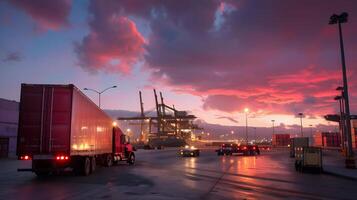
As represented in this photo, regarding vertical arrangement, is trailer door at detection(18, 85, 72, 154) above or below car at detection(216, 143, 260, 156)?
above

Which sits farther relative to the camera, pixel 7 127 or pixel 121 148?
pixel 7 127

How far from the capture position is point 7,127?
149ft

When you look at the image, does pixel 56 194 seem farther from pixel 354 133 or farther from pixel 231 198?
pixel 354 133

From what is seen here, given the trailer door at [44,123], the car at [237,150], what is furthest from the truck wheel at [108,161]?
the car at [237,150]

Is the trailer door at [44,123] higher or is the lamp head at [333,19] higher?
the lamp head at [333,19]

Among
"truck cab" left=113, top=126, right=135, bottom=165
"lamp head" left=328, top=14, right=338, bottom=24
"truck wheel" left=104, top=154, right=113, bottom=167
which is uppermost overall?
"lamp head" left=328, top=14, right=338, bottom=24

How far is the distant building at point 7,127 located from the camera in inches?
1751

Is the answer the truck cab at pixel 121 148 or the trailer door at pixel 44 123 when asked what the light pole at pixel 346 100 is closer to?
the truck cab at pixel 121 148

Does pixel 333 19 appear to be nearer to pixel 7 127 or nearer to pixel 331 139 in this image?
pixel 7 127

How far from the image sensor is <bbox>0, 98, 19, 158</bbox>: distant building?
4447cm

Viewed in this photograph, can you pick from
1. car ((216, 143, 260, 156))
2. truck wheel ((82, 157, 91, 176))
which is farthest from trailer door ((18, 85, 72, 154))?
car ((216, 143, 260, 156))

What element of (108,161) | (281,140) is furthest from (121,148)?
(281,140)

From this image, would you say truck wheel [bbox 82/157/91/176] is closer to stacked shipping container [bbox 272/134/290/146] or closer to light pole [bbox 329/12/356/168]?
light pole [bbox 329/12/356/168]

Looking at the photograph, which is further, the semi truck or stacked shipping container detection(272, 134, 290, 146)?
stacked shipping container detection(272, 134, 290, 146)
